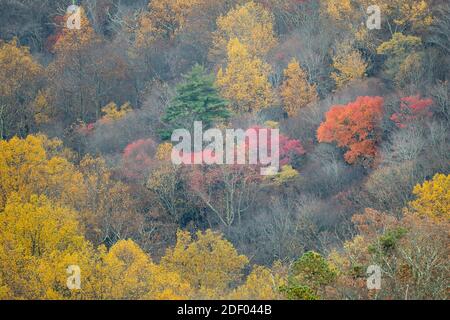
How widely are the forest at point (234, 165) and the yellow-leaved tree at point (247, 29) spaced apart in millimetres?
140

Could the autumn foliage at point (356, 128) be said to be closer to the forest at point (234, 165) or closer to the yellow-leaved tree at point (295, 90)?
the forest at point (234, 165)

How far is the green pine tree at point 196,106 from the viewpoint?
52.3m

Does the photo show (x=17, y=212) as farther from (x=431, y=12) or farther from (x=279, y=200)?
(x=431, y=12)

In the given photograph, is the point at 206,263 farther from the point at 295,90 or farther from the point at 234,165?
the point at 295,90

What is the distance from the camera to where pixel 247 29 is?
62.2m

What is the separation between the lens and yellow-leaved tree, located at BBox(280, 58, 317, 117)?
182ft

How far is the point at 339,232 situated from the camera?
42.8 metres

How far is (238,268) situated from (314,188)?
9056 mm

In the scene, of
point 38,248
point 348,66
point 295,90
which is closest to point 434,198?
point 38,248

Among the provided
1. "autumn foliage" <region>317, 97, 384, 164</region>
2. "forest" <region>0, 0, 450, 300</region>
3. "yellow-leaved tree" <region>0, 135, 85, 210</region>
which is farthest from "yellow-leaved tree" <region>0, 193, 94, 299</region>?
"autumn foliage" <region>317, 97, 384, 164</region>

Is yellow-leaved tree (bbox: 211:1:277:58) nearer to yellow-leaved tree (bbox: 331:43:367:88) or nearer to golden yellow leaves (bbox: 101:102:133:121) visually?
yellow-leaved tree (bbox: 331:43:367:88)

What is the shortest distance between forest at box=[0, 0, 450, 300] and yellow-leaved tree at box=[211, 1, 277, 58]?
0.46 feet

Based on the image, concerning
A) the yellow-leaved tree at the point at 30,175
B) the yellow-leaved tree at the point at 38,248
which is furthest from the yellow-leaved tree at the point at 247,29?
the yellow-leaved tree at the point at 38,248

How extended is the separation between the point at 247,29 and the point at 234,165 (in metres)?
16.9
